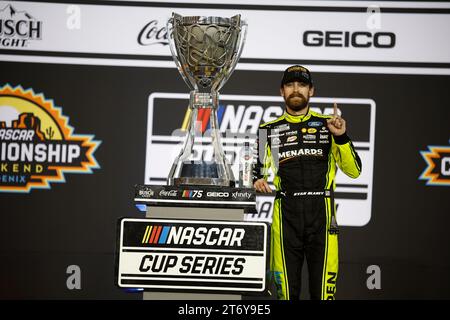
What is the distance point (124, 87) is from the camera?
4.03 meters

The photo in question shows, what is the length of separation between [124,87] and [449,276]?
83.8 inches

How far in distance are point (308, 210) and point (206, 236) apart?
3.04 feet

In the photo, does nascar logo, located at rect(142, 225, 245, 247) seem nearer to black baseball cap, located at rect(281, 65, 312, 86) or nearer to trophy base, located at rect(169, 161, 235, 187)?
trophy base, located at rect(169, 161, 235, 187)

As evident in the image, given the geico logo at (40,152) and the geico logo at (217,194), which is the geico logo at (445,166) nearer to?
the geico logo at (40,152)

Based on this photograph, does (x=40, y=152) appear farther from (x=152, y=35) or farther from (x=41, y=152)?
(x=152, y=35)

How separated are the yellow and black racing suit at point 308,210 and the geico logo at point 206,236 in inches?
34.7

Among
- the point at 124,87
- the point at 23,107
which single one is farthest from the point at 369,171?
the point at 23,107

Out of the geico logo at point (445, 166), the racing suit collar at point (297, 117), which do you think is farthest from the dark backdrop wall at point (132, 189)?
the racing suit collar at point (297, 117)

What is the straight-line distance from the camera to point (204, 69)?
249 cm

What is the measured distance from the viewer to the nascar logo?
204cm

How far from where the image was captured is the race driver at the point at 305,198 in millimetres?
2855

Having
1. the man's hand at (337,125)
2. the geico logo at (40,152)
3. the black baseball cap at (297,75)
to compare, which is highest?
the black baseball cap at (297,75)

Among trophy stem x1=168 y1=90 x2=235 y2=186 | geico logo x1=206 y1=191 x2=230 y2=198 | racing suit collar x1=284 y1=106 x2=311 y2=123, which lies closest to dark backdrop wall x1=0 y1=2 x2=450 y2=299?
racing suit collar x1=284 y1=106 x2=311 y2=123

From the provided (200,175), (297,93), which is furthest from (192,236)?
(297,93)
